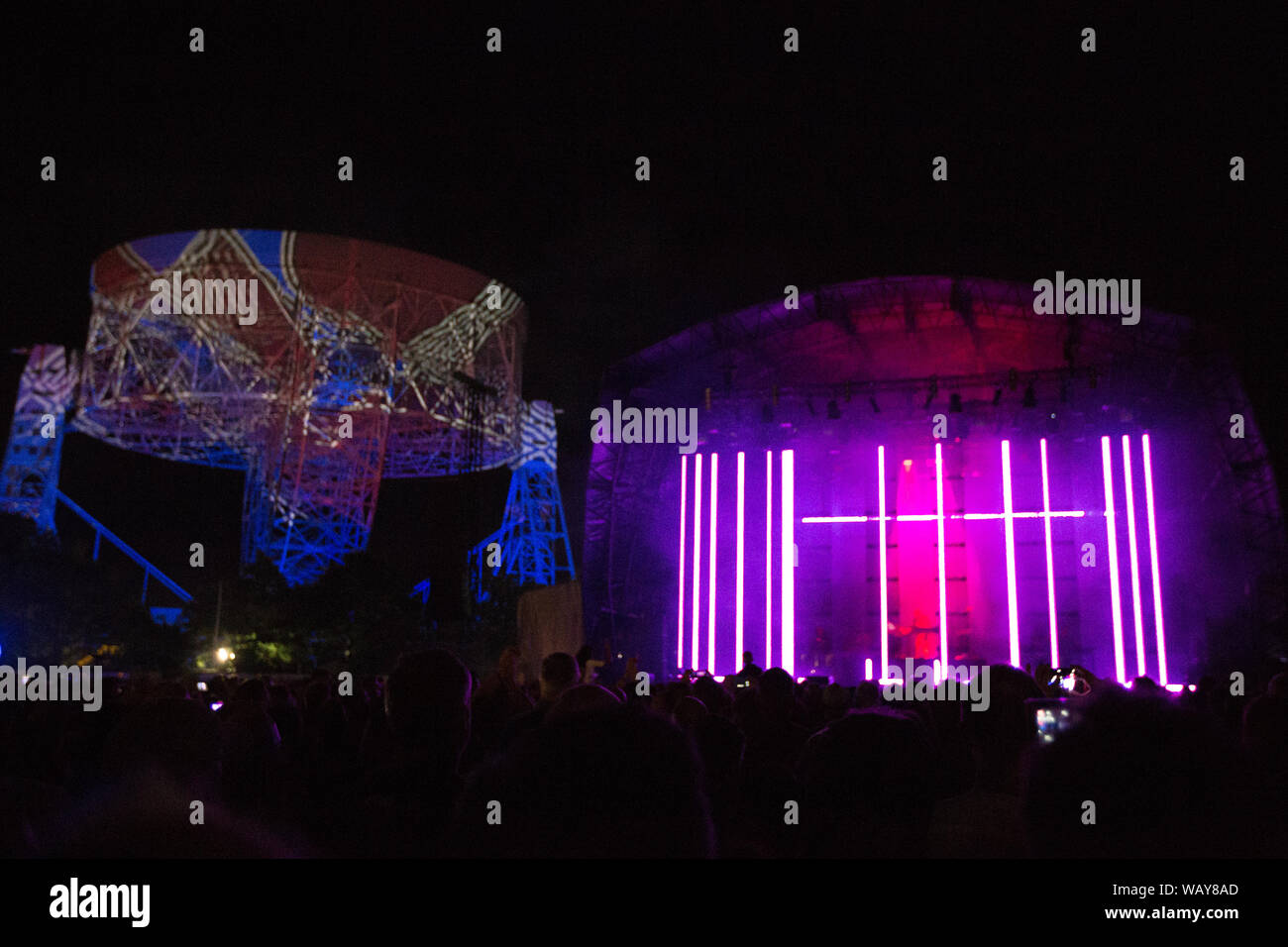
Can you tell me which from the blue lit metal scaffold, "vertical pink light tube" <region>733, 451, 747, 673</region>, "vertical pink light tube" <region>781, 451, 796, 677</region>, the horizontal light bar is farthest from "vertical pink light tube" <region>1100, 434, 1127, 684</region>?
the blue lit metal scaffold

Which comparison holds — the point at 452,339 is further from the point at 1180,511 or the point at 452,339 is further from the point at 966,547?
the point at 1180,511

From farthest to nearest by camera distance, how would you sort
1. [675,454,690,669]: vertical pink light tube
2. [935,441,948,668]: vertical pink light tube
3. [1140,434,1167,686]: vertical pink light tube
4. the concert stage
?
[675,454,690,669]: vertical pink light tube < [935,441,948,668]: vertical pink light tube < the concert stage < [1140,434,1167,686]: vertical pink light tube

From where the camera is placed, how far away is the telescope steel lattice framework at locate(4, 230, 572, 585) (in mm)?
24656

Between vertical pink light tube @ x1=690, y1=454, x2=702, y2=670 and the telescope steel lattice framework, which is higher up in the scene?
the telescope steel lattice framework

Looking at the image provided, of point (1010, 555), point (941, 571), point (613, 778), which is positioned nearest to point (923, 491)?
point (941, 571)

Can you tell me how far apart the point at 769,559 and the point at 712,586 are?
156 cm

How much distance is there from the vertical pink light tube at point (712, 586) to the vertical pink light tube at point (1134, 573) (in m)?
9.42

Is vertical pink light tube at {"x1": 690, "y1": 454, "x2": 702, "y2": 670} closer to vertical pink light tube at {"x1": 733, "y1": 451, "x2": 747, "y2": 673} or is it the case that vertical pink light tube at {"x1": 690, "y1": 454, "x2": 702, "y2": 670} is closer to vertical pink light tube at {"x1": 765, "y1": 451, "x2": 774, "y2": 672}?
vertical pink light tube at {"x1": 733, "y1": 451, "x2": 747, "y2": 673}

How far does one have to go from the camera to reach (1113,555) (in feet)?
69.8

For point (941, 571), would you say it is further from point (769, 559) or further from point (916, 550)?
point (769, 559)

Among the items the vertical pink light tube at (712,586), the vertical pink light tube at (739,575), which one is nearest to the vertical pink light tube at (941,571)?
the vertical pink light tube at (739,575)

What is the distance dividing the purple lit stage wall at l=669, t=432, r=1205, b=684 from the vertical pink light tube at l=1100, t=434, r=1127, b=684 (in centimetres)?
5

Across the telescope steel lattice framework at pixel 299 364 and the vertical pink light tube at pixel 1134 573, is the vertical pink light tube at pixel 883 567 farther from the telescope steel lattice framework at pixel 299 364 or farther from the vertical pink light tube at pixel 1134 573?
the telescope steel lattice framework at pixel 299 364

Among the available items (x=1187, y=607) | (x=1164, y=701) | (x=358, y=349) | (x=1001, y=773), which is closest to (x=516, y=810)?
(x=1164, y=701)
